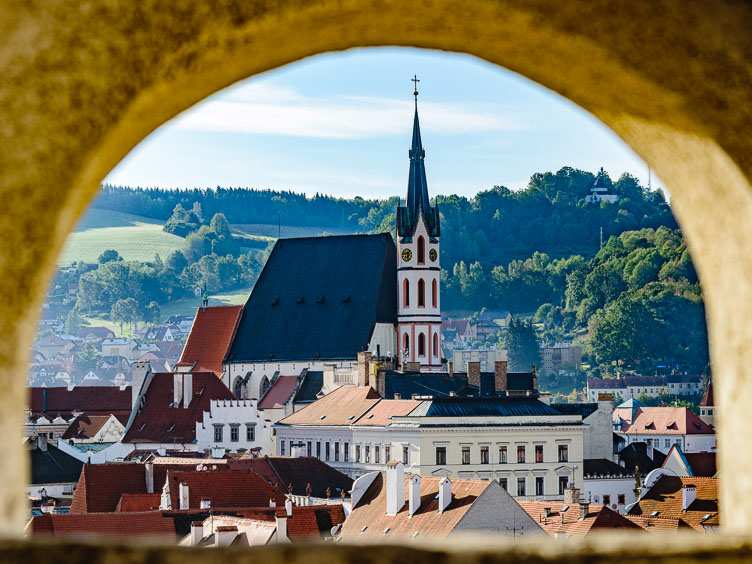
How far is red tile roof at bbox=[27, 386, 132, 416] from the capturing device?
104m

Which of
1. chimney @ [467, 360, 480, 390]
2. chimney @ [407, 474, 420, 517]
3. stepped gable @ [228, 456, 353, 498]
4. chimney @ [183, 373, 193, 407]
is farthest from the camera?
chimney @ [183, 373, 193, 407]

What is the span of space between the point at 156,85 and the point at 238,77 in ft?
1.22

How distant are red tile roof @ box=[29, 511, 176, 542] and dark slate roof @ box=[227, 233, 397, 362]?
44.9 m

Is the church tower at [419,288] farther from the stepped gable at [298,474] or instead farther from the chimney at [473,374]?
the stepped gable at [298,474]

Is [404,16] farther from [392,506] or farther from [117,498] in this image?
[117,498]

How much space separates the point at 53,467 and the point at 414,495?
26.2 meters

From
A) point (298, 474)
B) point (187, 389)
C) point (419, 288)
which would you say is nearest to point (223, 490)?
point (298, 474)

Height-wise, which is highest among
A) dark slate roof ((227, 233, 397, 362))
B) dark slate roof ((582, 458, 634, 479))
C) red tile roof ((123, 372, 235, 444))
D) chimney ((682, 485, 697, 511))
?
dark slate roof ((227, 233, 397, 362))

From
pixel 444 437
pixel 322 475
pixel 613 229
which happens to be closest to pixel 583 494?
pixel 444 437

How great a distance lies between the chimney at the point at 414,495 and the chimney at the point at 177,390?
39201mm

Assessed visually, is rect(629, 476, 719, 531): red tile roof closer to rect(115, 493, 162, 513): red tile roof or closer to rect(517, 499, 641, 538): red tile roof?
rect(517, 499, 641, 538): red tile roof

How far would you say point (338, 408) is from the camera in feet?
233

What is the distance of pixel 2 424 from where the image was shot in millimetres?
2840

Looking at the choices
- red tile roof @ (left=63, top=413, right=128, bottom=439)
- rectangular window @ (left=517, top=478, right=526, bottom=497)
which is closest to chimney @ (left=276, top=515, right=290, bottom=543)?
rectangular window @ (left=517, top=478, right=526, bottom=497)
